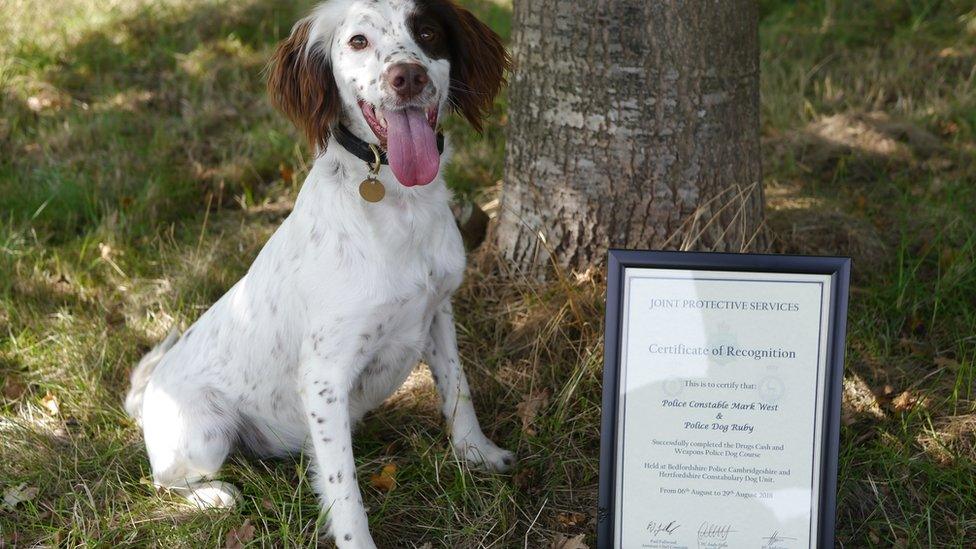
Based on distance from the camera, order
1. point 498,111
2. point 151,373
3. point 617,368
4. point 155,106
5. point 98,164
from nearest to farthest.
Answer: point 617,368, point 151,373, point 98,164, point 498,111, point 155,106

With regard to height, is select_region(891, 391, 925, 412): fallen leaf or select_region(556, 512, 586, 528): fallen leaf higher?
select_region(891, 391, 925, 412): fallen leaf

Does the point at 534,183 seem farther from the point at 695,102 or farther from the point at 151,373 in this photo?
the point at 151,373

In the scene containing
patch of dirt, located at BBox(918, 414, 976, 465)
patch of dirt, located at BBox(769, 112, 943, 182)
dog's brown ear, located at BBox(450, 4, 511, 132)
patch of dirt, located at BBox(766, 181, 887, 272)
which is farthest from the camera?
patch of dirt, located at BBox(769, 112, 943, 182)

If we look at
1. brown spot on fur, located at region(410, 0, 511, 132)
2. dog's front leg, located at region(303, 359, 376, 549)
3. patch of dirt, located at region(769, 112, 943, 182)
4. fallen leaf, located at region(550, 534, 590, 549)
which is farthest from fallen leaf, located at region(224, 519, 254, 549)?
patch of dirt, located at region(769, 112, 943, 182)

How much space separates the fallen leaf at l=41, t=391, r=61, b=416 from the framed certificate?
2112 mm

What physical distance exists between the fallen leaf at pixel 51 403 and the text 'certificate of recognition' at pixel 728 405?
2.16 metres

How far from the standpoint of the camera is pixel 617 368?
2455mm

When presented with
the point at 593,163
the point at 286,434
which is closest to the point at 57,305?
the point at 286,434

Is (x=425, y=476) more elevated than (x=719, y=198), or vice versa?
(x=719, y=198)

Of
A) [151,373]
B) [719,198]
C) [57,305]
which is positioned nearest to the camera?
[151,373]

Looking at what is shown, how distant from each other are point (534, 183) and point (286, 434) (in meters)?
1.35

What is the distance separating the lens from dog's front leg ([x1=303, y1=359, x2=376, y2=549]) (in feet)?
8.52

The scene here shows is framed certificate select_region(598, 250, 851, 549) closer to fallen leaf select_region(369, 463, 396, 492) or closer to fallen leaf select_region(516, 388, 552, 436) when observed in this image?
fallen leaf select_region(516, 388, 552, 436)
